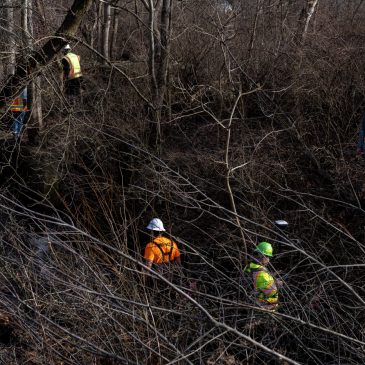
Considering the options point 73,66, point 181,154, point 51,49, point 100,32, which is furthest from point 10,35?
point 100,32

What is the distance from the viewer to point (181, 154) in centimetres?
936

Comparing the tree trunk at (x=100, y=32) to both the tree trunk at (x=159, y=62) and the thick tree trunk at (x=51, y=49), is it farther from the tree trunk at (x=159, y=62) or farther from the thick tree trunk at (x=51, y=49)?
the thick tree trunk at (x=51, y=49)

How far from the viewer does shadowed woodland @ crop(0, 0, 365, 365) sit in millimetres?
4457

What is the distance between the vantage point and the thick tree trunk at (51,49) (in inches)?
298

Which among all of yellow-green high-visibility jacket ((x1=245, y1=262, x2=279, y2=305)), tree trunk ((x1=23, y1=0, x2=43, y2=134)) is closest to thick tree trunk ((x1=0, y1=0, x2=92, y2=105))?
tree trunk ((x1=23, y1=0, x2=43, y2=134))

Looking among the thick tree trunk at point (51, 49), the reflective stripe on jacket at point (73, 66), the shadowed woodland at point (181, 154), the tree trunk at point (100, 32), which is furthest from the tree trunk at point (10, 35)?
the tree trunk at point (100, 32)

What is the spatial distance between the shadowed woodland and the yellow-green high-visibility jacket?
0.12m

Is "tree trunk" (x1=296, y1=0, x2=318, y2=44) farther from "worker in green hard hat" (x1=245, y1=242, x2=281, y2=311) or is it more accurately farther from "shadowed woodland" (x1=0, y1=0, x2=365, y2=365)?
"worker in green hard hat" (x1=245, y1=242, x2=281, y2=311)

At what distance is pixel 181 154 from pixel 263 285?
16.8 ft

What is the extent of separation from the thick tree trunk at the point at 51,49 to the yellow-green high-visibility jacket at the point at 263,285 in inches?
189

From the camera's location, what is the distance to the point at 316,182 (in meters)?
8.56

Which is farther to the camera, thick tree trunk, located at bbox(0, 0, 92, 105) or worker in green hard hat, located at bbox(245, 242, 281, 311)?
thick tree trunk, located at bbox(0, 0, 92, 105)

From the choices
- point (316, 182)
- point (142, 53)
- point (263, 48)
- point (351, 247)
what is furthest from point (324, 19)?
point (351, 247)

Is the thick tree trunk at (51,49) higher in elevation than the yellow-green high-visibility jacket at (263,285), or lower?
higher
